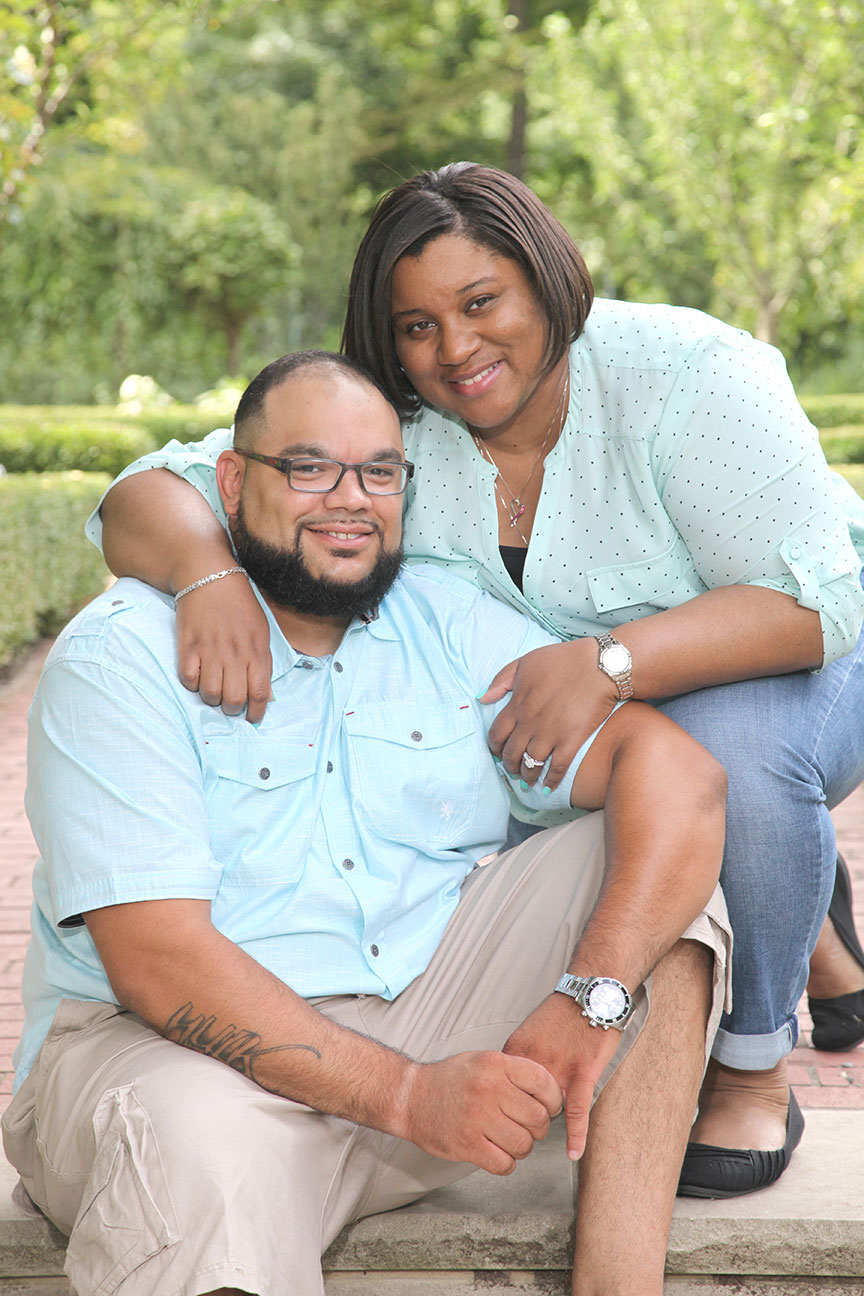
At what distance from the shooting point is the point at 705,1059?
7.47 feet

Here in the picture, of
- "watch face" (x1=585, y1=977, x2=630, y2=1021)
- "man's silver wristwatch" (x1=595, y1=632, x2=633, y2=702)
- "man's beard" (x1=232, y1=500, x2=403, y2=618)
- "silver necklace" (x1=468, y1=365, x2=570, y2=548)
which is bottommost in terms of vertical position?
"watch face" (x1=585, y1=977, x2=630, y2=1021)

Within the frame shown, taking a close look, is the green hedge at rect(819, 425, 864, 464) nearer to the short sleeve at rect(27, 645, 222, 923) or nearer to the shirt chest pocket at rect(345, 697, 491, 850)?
the shirt chest pocket at rect(345, 697, 491, 850)

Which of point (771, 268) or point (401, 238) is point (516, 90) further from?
point (401, 238)

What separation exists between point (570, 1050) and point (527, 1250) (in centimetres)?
57

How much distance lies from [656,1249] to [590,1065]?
12.2 inches

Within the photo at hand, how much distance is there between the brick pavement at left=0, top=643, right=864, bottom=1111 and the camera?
320 cm

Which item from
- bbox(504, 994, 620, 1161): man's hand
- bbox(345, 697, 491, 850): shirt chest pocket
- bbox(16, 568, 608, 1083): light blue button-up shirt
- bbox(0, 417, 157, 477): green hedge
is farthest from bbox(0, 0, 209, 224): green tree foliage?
bbox(504, 994, 620, 1161): man's hand

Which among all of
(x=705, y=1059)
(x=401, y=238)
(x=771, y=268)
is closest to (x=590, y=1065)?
(x=705, y=1059)

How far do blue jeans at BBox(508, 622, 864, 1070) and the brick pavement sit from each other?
647mm

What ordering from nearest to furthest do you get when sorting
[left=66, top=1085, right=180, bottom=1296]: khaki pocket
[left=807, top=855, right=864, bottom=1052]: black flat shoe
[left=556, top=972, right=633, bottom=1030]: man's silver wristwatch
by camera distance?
[left=66, top=1085, right=180, bottom=1296]: khaki pocket
[left=556, top=972, right=633, bottom=1030]: man's silver wristwatch
[left=807, top=855, right=864, bottom=1052]: black flat shoe

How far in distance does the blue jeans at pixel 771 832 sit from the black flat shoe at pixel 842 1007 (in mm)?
738

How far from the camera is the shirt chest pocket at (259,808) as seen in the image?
2.37 meters

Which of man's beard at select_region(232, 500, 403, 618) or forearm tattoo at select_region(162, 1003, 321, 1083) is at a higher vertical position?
man's beard at select_region(232, 500, 403, 618)

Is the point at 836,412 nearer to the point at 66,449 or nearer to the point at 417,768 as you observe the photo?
the point at 66,449
